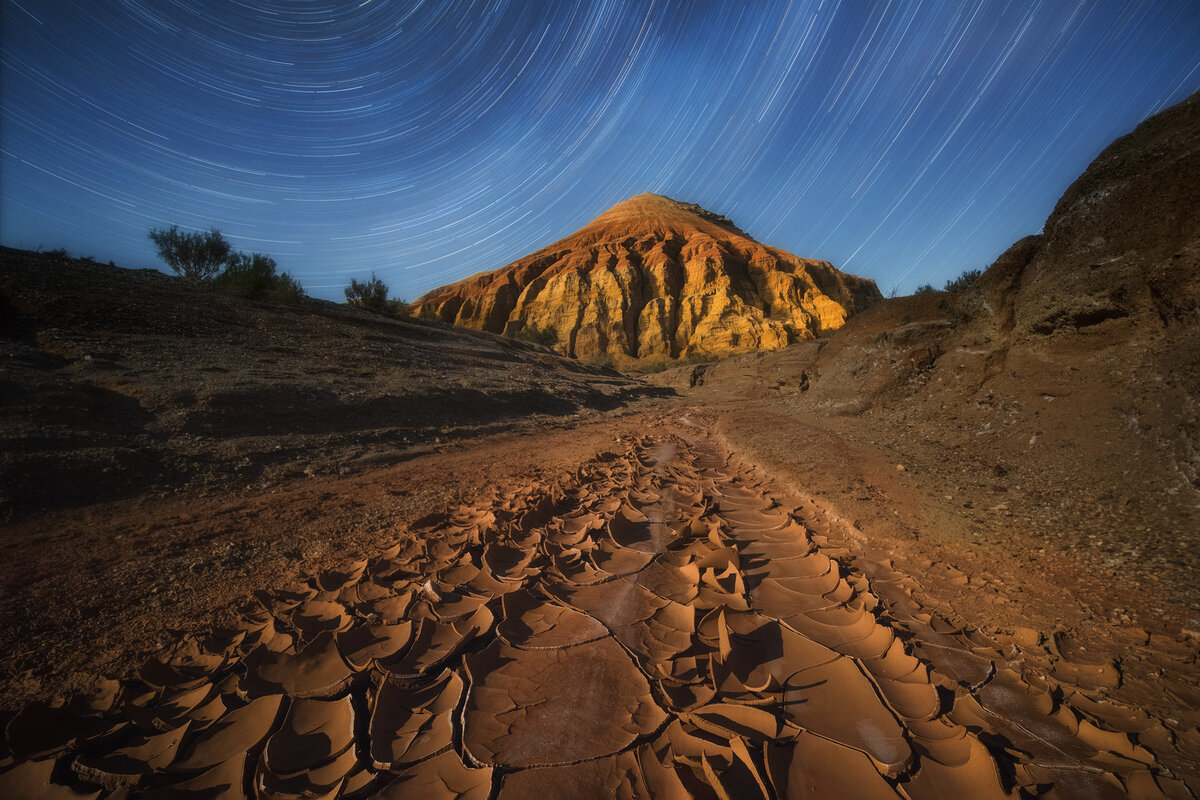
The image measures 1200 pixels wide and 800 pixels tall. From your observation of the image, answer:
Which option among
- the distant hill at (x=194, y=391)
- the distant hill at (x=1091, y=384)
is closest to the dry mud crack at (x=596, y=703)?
the distant hill at (x=1091, y=384)

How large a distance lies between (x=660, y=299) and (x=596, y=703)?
4948 cm

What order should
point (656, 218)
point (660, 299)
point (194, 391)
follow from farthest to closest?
point (656, 218) → point (660, 299) → point (194, 391)

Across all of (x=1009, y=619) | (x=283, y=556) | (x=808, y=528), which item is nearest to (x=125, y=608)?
(x=283, y=556)

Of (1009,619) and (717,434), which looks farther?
(717,434)

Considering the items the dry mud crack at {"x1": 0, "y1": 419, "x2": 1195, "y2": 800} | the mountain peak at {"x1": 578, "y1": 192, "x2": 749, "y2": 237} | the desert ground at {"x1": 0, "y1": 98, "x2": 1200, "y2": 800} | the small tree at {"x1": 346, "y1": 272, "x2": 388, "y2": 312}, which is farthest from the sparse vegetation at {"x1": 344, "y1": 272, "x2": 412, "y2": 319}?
the mountain peak at {"x1": 578, "y1": 192, "x2": 749, "y2": 237}

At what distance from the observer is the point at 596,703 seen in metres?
1.93

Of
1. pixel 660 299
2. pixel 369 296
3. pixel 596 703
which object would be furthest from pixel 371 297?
pixel 660 299

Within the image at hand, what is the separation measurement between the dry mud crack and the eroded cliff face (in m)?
42.3

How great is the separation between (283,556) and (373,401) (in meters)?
6.35

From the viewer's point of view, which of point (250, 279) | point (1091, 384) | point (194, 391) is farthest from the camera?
point (250, 279)

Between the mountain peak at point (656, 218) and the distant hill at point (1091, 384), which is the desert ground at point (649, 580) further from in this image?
the mountain peak at point (656, 218)

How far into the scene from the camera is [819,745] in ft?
5.62

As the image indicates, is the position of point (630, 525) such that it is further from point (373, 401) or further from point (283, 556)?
point (373, 401)

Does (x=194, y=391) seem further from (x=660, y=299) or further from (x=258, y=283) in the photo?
(x=660, y=299)
